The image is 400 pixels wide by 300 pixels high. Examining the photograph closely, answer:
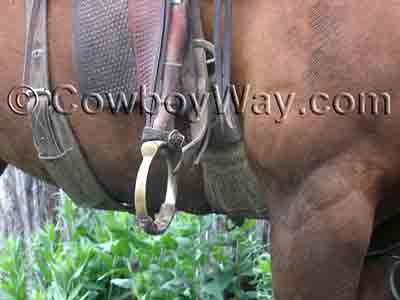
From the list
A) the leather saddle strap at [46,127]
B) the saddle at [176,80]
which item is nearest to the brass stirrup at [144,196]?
the saddle at [176,80]

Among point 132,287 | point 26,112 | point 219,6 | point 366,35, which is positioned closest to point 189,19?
point 219,6

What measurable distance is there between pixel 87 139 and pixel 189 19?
602 millimetres

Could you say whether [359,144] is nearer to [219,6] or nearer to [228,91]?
[228,91]

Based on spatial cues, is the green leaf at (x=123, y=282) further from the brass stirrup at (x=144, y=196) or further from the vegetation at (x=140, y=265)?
the brass stirrup at (x=144, y=196)

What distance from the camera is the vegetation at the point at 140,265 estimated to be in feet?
11.6

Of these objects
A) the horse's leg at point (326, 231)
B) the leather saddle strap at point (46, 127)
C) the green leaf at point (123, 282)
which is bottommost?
the green leaf at point (123, 282)

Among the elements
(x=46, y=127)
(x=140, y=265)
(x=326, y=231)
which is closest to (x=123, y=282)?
(x=140, y=265)

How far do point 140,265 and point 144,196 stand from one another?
1.37 m

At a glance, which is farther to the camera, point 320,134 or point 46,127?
point 46,127

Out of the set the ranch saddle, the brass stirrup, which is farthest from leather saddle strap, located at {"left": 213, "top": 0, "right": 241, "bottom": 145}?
the brass stirrup

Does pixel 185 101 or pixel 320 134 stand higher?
pixel 185 101

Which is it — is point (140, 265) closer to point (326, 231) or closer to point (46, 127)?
point (46, 127)

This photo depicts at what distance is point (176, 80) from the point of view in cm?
239

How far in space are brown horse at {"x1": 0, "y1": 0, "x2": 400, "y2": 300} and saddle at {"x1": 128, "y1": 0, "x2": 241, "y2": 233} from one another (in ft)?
0.18
